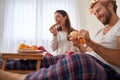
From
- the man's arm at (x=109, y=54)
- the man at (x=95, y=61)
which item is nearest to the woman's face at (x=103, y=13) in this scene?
the man at (x=95, y=61)

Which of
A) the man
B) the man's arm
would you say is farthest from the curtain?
the man's arm

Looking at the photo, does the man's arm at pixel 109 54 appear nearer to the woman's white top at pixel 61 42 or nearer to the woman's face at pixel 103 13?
the woman's face at pixel 103 13

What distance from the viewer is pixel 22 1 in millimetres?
2996

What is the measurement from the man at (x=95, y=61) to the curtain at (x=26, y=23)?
1550mm

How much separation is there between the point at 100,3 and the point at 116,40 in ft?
0.94

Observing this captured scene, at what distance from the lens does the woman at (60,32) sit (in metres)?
2.04

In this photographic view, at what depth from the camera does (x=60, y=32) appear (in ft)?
7.00

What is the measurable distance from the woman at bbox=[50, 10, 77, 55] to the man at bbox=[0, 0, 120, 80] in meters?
0.57

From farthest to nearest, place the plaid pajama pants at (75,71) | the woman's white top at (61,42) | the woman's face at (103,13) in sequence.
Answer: the woman's white top at (61,42)
the woman's face at (103,13)
the plaid pajama pants at (75,71)

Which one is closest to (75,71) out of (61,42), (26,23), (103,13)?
(103,13)

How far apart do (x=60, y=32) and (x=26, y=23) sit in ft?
3.30

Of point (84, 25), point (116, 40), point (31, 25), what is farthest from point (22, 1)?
point (116, 40)

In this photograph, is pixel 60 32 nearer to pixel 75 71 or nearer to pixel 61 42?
pixel 61 42

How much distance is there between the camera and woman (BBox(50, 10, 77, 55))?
6.68ft
